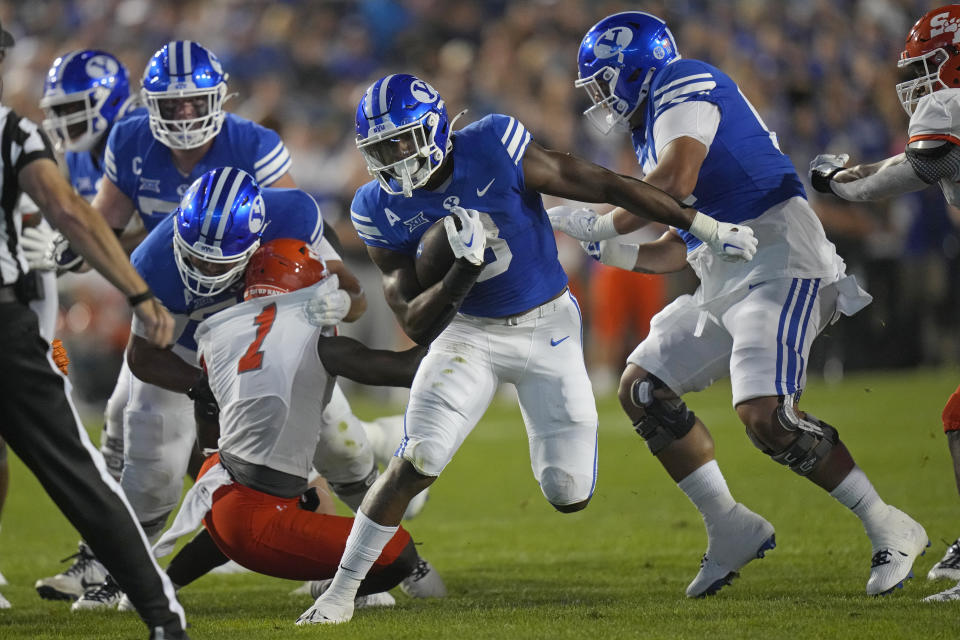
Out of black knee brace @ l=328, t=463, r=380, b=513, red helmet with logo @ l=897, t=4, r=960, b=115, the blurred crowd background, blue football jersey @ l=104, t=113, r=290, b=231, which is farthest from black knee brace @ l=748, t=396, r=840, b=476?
the blurred crowd background

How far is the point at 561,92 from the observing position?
12.8 m

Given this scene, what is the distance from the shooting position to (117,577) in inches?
143

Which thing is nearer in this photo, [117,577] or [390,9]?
[117,577]

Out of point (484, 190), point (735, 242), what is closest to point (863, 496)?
point (735, 242)

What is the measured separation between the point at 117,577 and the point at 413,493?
1006 mm

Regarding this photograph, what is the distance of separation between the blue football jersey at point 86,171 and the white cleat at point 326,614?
3.01m

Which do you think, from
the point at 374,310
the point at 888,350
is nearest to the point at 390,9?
the point at 374,310

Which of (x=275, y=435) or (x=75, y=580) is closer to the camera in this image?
(x=275, y=435)

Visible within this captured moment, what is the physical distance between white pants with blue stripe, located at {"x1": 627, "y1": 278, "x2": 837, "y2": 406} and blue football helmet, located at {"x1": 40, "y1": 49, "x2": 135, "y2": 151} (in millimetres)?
2905

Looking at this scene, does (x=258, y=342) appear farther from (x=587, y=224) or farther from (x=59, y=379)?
(x=587, y=224)

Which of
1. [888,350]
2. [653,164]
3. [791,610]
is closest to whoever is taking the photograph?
[791,610]

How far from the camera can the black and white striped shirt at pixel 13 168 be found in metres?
3.53

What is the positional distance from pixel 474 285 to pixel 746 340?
100cm

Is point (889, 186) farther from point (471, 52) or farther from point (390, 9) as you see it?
point (390, 9)
